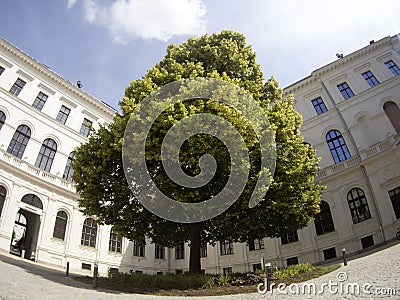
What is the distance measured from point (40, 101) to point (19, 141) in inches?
192

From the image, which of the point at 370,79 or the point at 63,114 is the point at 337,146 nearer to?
the point at 370,79

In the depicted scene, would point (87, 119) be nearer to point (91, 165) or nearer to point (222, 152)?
point (91, 165)

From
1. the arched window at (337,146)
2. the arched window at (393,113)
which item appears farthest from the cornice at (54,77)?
the arched window at (393,113)

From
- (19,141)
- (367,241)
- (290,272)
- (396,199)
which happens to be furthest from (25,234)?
(396,199)

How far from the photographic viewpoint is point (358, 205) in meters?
24.4

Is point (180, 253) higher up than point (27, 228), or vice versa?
point (27, 228)

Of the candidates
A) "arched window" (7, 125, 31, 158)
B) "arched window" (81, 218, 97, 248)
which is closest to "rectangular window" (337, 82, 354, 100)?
"arched window" (81, 218, 97, 248)

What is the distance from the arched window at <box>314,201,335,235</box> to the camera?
82.1ft

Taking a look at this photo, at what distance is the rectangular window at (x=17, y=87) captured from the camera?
26.3m

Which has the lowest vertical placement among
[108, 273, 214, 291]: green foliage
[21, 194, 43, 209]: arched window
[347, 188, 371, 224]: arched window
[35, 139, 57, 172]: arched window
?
[108, 273, 214, 291]: green foliage

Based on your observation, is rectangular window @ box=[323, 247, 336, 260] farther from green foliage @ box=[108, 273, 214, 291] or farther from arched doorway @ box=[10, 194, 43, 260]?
arched doorway @ box=[10, 194, 43, 260]

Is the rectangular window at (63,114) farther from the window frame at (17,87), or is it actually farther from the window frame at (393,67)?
the window frame at (393,67)

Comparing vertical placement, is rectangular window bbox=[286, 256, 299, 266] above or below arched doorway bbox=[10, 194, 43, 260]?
below

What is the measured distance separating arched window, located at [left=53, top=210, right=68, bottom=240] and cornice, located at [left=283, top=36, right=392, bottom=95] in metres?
24.1
